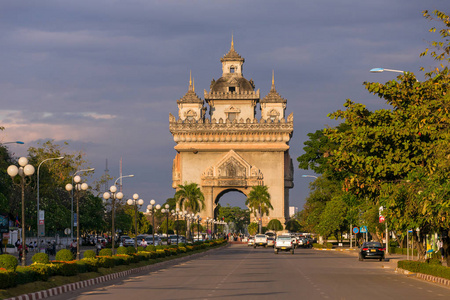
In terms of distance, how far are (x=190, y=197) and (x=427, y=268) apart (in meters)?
81.5

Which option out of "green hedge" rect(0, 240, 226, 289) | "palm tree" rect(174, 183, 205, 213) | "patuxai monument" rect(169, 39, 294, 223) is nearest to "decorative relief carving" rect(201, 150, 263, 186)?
"patuxai monument" rect(169, 39, 294, 223)

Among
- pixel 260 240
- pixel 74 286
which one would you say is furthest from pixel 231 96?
pixel 74 286

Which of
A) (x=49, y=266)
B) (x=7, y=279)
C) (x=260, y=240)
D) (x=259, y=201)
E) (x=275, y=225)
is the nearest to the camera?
(x=7, y=279)

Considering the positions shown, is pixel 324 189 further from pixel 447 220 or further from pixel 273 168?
pixel 447 220

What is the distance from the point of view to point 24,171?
84.3ft

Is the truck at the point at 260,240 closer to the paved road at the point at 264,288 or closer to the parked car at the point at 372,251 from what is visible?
the parked car at the point at 372,251

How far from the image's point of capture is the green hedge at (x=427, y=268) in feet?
91.7

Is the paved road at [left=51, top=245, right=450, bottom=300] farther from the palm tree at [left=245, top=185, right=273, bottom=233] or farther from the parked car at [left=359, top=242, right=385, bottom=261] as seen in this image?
the palm tree at [left=245, top=185, right=273, bottom=233]

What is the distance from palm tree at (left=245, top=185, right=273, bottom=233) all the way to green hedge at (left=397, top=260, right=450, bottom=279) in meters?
76.1

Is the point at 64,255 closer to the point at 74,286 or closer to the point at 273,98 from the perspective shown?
the point at 74,286

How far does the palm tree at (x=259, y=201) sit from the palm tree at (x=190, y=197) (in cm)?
721

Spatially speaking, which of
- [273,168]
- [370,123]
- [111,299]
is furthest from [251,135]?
[111,299]

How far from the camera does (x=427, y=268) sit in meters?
30.7

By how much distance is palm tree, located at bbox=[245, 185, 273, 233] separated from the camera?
112438mm
